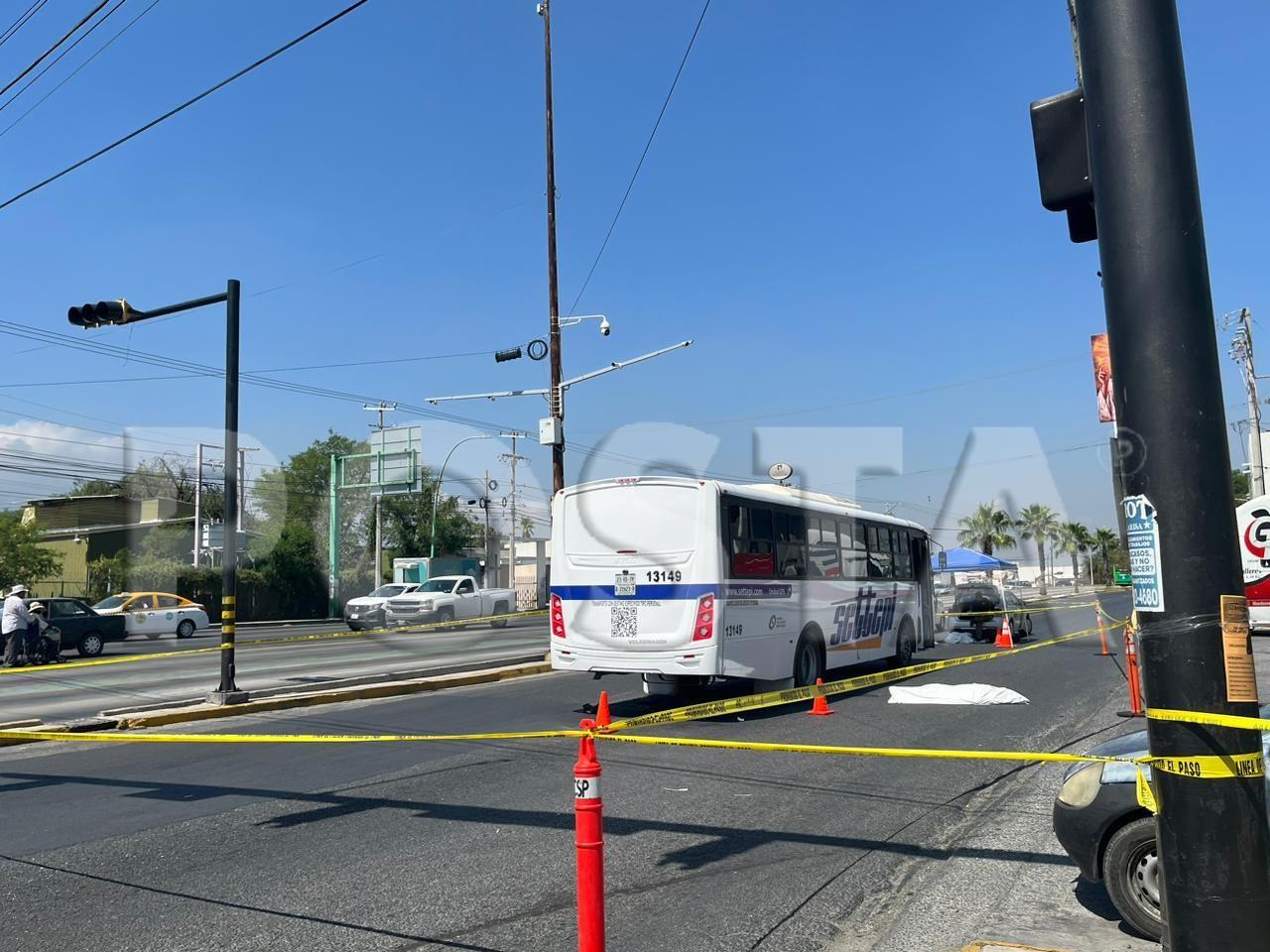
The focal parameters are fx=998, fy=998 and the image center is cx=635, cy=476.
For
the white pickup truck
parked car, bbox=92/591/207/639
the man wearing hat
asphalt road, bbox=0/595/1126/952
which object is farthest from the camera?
the white pickup truck

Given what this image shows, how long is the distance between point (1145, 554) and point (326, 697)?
1299cm

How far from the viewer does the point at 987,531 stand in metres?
71.1

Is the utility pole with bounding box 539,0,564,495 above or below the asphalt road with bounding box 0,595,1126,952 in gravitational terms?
above

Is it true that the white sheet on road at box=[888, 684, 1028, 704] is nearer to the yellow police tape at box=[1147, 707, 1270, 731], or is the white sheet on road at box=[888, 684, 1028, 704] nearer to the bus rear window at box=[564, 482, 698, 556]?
the bus rear window at box=[564, 482, 698, 556]

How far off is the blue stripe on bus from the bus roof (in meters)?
1.30

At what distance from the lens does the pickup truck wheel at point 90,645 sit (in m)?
25.7

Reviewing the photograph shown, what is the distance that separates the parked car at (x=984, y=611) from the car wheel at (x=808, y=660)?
12326mm

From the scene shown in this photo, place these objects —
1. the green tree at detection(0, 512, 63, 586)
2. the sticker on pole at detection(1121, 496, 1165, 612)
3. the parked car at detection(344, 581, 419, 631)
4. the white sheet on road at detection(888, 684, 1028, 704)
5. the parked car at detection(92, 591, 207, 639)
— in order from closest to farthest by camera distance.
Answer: the sticker on pole at detection(1121, 496, 1165, 612), the white sheet on road at detection(888, 684, 1028, 704), the parked car at detection(92, 591, 207, 639), the parked car at detection(344, 581, 419, 631), the green tree at detection(0, 512, 63, 586)

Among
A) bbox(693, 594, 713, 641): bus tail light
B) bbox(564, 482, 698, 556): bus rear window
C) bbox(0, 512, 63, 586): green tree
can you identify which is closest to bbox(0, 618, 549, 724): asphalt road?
bbox(564, 482, 698, 556): bus rear window

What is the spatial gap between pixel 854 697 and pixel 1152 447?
451 inches

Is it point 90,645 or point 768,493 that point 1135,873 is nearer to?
point 768,493

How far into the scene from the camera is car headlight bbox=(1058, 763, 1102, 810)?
5.19 metres

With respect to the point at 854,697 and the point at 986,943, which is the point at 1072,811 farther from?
the point at 854,697

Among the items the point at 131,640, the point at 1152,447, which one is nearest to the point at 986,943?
the point at 1152,447
